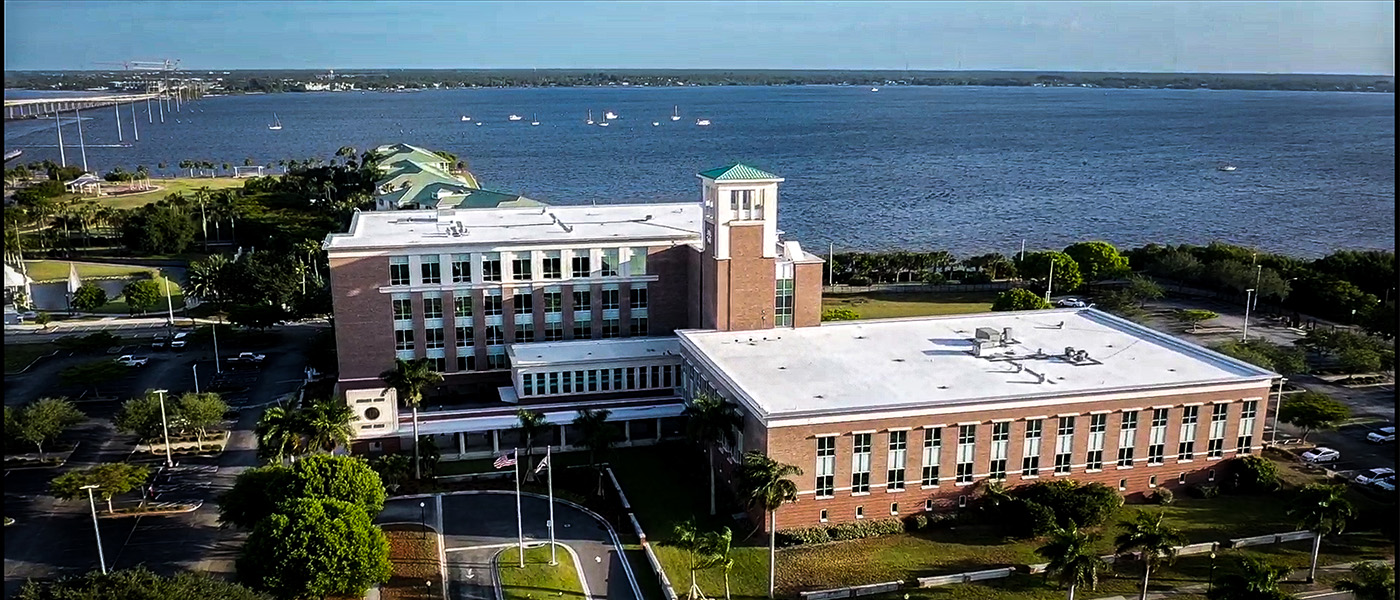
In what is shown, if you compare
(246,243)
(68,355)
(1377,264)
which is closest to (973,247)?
(1377,264)

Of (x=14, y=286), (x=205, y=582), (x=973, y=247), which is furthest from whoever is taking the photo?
(x=973, y=247)

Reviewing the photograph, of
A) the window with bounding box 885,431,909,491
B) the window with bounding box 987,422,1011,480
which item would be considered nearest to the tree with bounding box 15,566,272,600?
the window with bounding box 885,431,909,491

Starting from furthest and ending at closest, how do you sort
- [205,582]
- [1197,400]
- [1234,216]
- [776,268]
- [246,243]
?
[1234,216] < [246,243] < [776,268] < [1197,400] < [205,582]

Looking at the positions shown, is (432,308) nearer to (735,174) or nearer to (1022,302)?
(735,174)

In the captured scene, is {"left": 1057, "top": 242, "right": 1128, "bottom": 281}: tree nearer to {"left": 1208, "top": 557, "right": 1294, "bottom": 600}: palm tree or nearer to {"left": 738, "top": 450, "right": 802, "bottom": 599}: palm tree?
{"left": 1208, "top": 557, "right": 1294, "bottom": 600}: palm tree

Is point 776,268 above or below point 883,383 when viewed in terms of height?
above

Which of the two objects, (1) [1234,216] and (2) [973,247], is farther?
(1) [1234,216]

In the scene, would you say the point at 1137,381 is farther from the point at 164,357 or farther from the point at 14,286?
the point at 14,286

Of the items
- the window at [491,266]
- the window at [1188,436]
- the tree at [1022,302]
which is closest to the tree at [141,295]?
the window at [491,266]

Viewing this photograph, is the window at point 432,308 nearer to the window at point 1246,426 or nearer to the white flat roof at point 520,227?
the white flat roof at point 520,227
